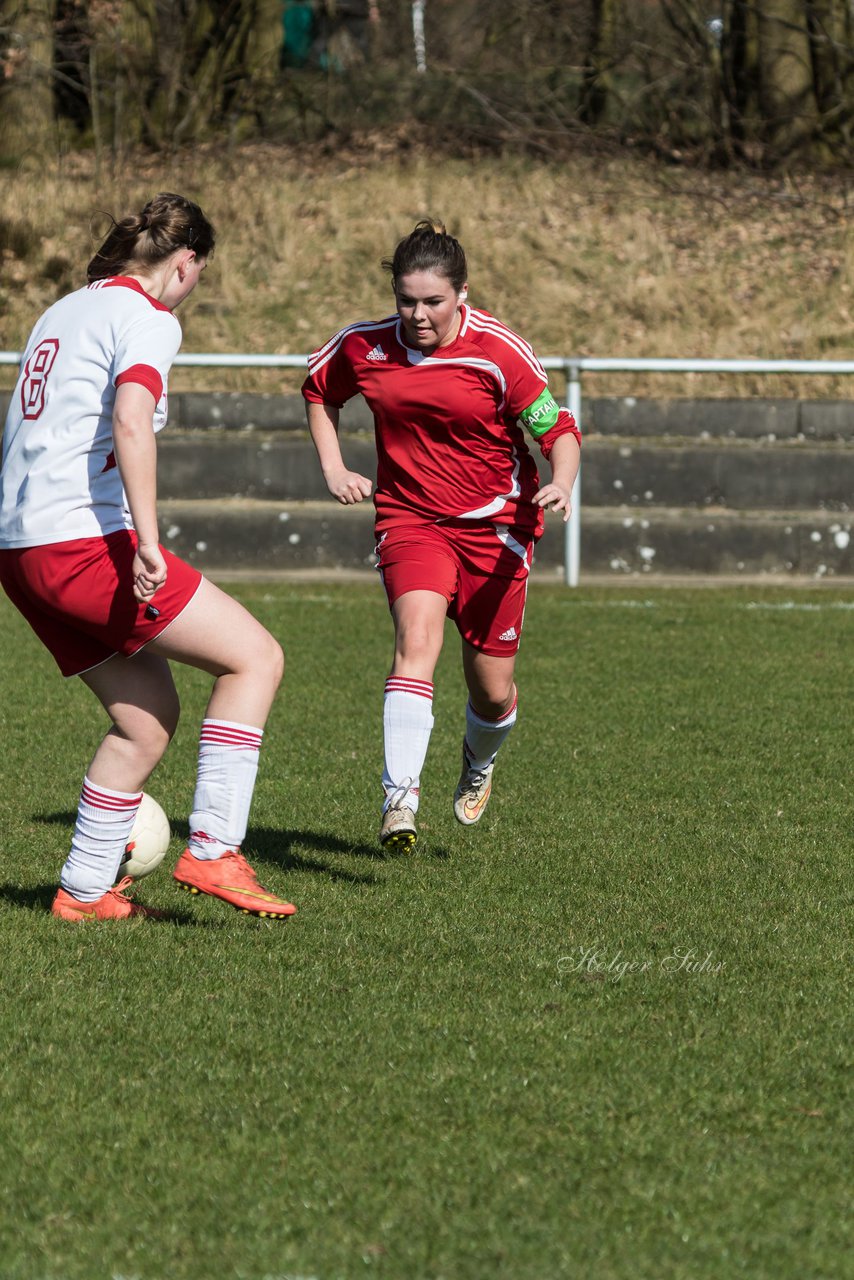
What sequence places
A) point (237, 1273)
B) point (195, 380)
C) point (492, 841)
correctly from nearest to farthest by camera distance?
1. point (237, 1273)
2. point (492, 841)
3. point (195, 380)

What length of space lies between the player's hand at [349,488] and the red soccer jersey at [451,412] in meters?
0.34

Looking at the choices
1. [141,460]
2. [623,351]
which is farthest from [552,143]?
[141,460]

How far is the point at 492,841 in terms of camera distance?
5414 millimetres

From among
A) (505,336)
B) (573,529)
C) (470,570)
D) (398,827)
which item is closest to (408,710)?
(398,827)

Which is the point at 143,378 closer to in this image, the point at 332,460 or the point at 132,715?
the point at 132,715

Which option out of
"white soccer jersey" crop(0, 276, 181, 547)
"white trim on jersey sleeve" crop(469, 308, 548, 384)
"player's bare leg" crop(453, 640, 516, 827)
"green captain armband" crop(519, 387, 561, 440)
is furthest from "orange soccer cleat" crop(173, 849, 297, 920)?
"white trim on jersey sleeve" crop(469, 308, 548, 384)

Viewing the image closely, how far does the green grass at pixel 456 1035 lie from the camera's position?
264 centimetres

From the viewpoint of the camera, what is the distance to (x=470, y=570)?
525 centimetres

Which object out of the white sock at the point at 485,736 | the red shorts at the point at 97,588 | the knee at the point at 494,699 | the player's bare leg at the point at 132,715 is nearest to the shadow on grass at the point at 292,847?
the white sock at the point at 485,736

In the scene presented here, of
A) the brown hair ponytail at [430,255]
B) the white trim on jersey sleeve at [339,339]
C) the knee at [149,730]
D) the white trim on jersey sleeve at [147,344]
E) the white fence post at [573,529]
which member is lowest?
the white fence post at [573,529]

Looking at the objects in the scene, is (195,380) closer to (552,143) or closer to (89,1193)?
(552,143)

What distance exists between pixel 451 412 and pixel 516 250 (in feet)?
38.1

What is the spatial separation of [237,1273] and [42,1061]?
1.03 m

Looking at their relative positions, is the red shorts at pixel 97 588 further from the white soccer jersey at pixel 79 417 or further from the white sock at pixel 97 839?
the white sock at pixel 97 839
